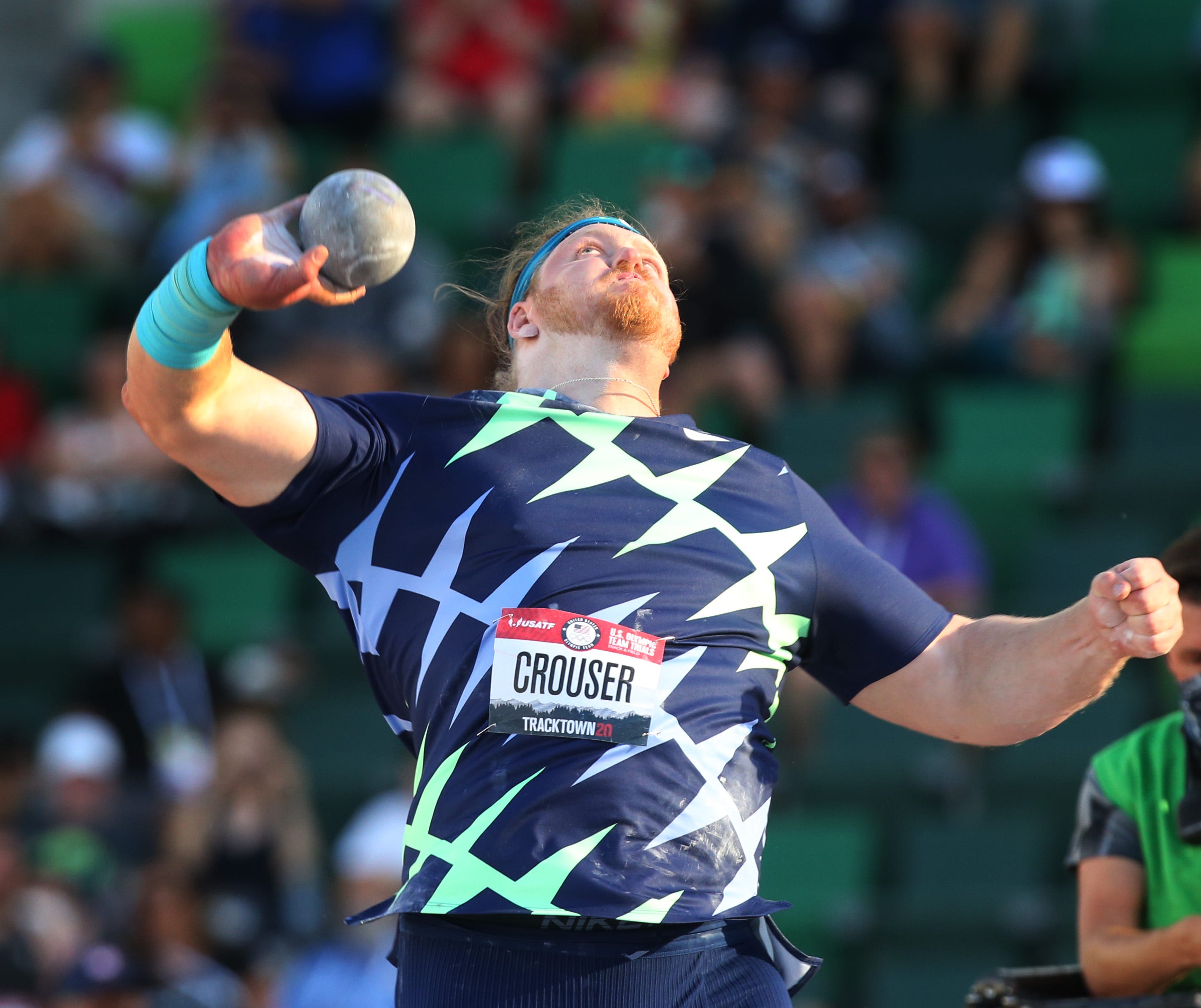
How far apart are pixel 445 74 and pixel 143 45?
2.73 m

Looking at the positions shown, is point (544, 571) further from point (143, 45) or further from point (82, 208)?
point (143, 45)

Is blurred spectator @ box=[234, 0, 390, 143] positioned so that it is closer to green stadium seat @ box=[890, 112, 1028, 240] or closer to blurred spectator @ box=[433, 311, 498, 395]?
blurred spectator @ box=[433, 311, 498, 395]

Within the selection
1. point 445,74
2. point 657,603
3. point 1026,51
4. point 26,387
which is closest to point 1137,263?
point 1026,51

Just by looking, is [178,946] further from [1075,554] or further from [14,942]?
[1075,554]

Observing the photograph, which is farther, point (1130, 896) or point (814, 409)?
point (814, 409)

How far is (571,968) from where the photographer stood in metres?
2.42

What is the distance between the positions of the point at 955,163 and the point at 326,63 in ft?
12.8

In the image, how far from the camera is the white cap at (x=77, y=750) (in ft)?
26.2

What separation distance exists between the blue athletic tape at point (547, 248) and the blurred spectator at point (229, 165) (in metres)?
6.80

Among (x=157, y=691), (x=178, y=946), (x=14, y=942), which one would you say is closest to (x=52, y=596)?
(x=157, y=691)

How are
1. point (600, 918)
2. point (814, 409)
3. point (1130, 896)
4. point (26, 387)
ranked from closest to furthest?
1. point (600, 918)
2. point (1130, 896)
3. point (814, 409)
4. point (26, 387)

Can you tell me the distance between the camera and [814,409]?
27.1 feet

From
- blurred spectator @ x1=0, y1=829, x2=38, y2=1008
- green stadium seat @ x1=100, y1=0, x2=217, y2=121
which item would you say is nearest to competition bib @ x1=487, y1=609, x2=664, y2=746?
blurred spectator @ x1=0, y1=829, x2=38, y2=1008

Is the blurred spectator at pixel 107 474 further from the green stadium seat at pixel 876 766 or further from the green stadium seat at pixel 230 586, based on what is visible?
the green stadium seat at pixel 876 766
